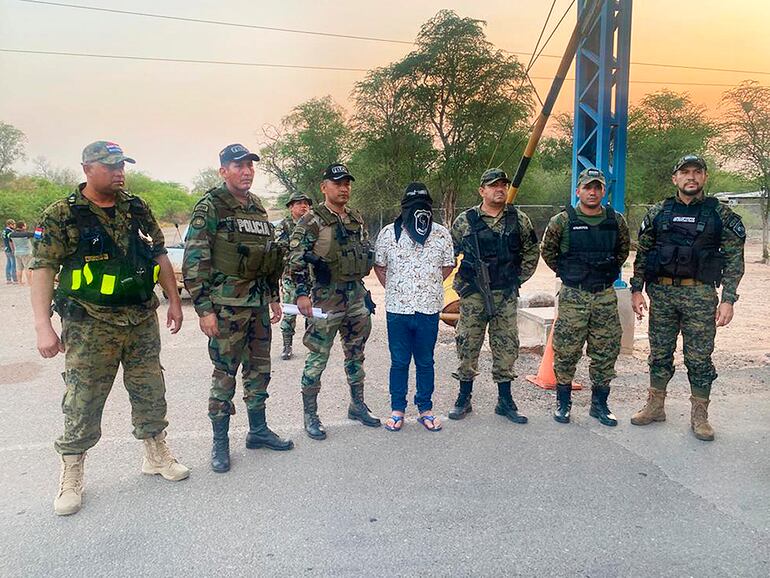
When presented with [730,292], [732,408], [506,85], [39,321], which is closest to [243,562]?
[39,321]

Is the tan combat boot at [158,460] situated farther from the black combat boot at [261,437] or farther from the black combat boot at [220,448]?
the black combat boot at [261,437]

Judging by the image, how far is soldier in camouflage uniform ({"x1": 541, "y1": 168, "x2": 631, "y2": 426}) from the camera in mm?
3889

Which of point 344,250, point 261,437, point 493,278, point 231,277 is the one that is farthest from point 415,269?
point 261,437

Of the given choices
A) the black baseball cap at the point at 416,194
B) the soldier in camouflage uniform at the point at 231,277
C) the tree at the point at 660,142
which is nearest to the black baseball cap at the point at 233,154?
the soldier in camouflage uniform at the point at 231,277

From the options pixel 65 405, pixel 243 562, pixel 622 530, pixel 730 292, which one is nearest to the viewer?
pixel 243 562

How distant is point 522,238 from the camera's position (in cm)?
402

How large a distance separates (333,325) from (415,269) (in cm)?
72

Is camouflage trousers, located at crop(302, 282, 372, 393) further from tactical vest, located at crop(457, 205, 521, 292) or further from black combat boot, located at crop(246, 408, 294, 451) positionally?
tactical vest, located at crop(457, 205, 521, 292)

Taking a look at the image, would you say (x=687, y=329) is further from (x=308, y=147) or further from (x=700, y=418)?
(x=308, y=147)

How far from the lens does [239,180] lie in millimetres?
3230

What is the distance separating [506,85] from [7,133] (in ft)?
110

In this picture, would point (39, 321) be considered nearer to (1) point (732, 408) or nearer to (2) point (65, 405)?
(2) point (65, 405)

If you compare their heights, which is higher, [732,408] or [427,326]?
[427,326]

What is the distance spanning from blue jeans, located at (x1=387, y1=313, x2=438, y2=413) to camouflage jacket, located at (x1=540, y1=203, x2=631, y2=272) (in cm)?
109
